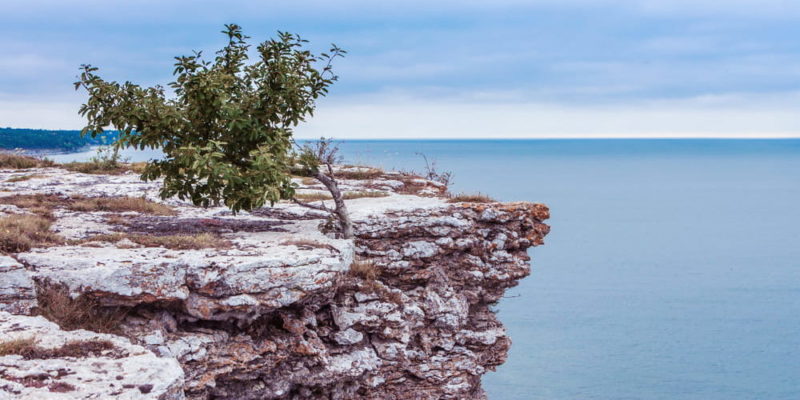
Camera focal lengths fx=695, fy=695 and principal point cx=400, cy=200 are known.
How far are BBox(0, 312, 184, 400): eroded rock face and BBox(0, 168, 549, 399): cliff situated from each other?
32 millimetres

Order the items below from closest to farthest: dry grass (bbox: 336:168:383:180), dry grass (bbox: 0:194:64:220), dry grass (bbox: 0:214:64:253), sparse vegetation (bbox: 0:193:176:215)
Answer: dry grass (bbox: 0:214:64:253) → dry grass (bbox: 0:194:64:220) → sparse vegetation (bbox: 0:193:176:215) → dry grass (bbox: 336:168:383:180)

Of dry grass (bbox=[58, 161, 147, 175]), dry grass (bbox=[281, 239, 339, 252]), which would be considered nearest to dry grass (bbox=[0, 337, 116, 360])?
dry grass (bbox=[281, 239, 339, 252])

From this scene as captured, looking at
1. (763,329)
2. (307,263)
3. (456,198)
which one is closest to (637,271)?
(763,329)

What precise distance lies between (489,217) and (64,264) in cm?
1024

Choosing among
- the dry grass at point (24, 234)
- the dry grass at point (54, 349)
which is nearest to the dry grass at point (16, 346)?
the dry grass at point (54, 349)

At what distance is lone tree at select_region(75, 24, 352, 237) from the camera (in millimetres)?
14906

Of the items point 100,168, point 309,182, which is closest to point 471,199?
point 309,182

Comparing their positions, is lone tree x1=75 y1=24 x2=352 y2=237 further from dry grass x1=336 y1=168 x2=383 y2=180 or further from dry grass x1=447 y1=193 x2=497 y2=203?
dry grass x1=336 y1=168 x2=383 y2=180

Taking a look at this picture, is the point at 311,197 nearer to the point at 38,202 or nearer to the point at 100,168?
the point at 38,202

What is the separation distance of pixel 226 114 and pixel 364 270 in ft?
15.1

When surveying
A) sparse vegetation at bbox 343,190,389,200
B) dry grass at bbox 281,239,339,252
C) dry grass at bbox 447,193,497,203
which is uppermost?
dry grass at bbox 447,193,497,203

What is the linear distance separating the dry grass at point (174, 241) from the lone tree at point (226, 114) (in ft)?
3.99

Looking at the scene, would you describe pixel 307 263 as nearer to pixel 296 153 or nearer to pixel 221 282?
pixel 221 282

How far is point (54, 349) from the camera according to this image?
32.4ft
